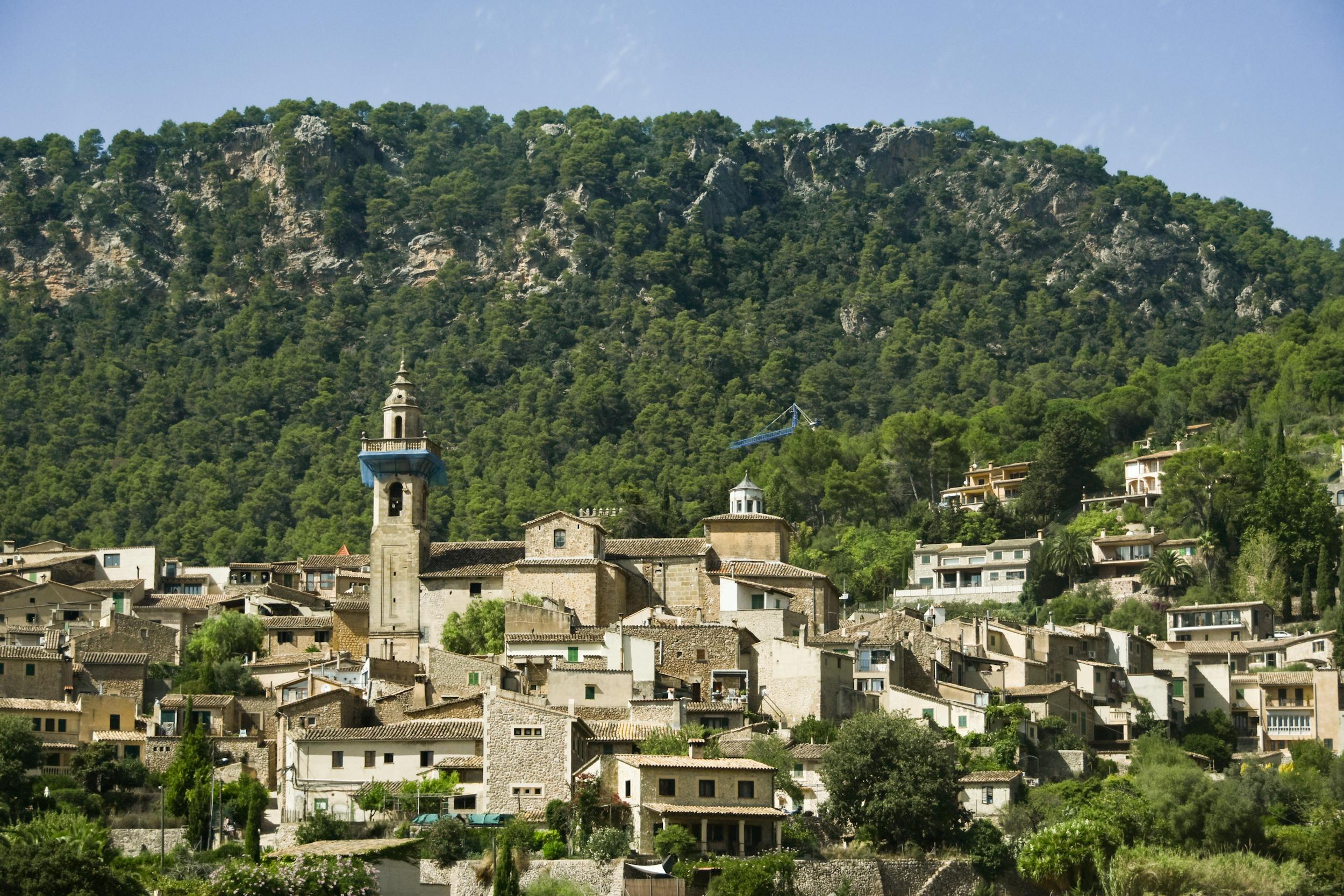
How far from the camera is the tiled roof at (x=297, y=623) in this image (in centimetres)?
7688

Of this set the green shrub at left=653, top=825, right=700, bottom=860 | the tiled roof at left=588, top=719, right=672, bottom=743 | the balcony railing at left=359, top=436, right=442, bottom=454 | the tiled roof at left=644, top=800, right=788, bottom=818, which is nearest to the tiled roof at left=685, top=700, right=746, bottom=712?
the tiled roof at left=588, top=719, right=672, bottom=743

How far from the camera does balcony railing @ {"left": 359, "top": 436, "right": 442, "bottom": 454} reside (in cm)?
7800

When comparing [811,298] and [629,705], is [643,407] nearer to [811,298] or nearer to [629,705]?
[811,298]

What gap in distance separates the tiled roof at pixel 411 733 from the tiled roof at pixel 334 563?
2770 cm

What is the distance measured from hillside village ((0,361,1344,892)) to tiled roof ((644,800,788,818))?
0.20 feet

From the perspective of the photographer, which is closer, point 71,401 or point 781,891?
point 781,891

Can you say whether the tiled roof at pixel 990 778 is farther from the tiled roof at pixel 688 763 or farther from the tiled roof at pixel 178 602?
the tiled roof at pixel 178 602

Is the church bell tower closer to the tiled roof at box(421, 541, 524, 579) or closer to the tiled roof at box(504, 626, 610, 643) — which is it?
the tiled roof at box(421, 541, 524, 579)

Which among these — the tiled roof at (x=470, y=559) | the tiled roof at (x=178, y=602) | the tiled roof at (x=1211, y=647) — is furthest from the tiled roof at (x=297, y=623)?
the tiled roof at (x=1211, y=647)

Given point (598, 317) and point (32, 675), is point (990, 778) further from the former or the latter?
point (598, 317)

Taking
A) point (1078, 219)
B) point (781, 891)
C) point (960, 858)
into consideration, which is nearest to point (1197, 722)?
point (960, 858)

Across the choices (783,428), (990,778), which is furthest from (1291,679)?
(783,428)

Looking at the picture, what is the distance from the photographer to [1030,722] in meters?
67.2

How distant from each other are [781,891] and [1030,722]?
17.0 meters
